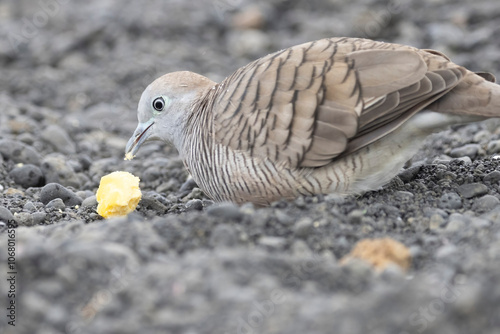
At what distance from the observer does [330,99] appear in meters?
5.06

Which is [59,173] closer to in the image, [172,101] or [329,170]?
[172,101]

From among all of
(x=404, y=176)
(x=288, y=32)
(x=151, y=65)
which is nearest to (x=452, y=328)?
(x=404, y=176)

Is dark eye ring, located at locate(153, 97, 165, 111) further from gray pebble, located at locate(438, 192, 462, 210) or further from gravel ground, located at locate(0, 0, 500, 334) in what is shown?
gray pebble, located at locate(438, 192, 462, 210)

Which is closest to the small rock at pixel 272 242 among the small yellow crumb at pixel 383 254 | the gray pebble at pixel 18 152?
the small yellow crumb at pixel 383 254

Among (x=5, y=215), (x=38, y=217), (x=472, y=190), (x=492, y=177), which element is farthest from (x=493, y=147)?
(x=5, y=215)

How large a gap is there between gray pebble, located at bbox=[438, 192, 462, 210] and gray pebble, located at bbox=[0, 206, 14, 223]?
3245 millimetres

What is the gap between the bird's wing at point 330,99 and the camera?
4.99 m

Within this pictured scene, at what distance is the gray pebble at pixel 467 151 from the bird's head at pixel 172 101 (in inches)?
100

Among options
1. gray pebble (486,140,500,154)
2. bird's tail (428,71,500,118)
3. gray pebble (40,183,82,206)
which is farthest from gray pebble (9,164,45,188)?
gray pebble (486,140,500,154)

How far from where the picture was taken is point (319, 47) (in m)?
5.43

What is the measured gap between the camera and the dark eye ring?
6230mm

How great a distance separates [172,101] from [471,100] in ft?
8.28

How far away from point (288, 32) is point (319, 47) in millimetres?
7226

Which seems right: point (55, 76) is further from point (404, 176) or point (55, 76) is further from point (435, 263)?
point (435, 263)
